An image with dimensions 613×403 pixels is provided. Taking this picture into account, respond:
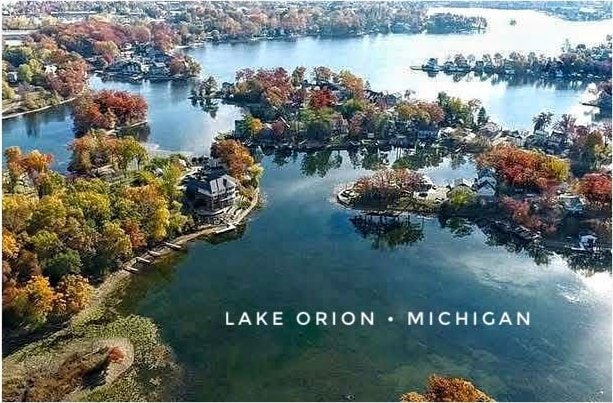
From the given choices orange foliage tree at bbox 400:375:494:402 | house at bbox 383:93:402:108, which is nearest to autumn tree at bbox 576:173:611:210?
orange foliage tree at bbox 400:375:494:402

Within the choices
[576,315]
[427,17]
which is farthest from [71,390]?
[427,17]

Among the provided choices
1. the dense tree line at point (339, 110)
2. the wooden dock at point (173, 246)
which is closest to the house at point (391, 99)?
the dense tree line at point (339, 110)

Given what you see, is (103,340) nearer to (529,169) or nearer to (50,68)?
(529,169)

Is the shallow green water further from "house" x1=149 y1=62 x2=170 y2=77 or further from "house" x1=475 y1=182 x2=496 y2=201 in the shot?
"house" x1=149 y1=62 x2=170 y2=77

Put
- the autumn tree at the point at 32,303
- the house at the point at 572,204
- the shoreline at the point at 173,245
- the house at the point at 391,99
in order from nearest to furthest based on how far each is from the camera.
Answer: the autumn tree at the point at 32,303
the shoreline at the point at 173,245
the house at the point at 572,204
the house at the point at 391,99

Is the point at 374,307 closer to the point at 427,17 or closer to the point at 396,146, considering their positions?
the point at 396,146

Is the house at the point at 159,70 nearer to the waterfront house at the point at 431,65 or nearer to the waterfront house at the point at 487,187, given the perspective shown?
the waterfront house at the point at 431,65
